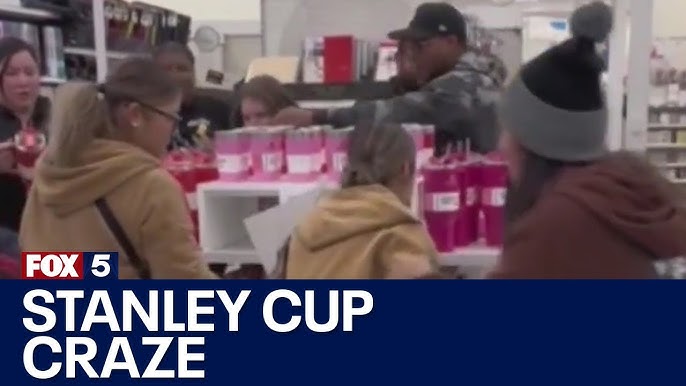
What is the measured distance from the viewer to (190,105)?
4.53 meters

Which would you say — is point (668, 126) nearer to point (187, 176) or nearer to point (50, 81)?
point (50, 81)

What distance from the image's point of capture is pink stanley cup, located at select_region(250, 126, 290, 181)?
3289mm

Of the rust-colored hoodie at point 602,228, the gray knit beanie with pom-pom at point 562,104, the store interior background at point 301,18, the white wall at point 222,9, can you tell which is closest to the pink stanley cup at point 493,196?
the gray knit beanie with pom-pom at point 562,104

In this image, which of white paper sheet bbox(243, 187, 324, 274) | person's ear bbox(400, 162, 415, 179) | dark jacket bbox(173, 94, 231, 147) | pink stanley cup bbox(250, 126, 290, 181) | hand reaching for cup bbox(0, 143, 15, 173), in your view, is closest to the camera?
person's ear bbox(400, 162, 415, 179)

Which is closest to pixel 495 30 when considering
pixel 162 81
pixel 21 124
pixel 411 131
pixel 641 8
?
pixel 641 8

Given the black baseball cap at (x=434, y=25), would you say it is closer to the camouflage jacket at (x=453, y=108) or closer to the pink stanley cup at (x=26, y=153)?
the camouflage jacket at (x=453, y=108)

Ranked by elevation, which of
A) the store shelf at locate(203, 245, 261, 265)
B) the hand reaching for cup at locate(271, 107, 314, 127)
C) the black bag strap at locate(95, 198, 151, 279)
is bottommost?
the store shelf at locate(203, 245, 261, 265)

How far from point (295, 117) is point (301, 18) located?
1.97 metres

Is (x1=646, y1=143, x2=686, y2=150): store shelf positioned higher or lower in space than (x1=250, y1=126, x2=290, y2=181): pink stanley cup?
lower

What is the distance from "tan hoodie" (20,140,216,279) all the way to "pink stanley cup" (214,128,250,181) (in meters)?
0.99

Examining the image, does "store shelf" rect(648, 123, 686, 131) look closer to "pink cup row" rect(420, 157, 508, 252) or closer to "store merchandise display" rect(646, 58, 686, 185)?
"store merchandise display" rect(646, 58, 686, 185)

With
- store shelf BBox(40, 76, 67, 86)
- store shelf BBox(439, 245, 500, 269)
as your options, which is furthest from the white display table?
store shelf BBox(40, 76, 67, 86)

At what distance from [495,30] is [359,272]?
334 cm

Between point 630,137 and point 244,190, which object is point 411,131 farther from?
point 630,137
